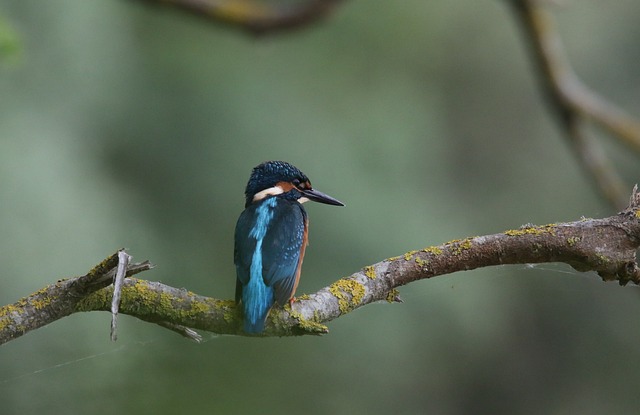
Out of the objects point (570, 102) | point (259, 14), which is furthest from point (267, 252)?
point (570, 102)

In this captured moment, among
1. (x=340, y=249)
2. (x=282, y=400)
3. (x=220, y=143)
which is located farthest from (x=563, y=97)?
(x=282, y=400)

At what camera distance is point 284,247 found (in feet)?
8.52

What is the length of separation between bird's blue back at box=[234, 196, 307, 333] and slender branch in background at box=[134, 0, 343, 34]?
1254 mm

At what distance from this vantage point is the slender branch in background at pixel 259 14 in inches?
151

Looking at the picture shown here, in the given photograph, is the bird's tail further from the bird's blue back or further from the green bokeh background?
the green bokeh background

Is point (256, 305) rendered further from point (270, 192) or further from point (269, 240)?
point (270, 192)

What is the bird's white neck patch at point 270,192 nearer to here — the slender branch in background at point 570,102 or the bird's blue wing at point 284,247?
the bird's blue wing at point 284,247

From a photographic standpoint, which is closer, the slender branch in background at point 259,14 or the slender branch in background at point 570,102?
the slender branch in background at point 259,14

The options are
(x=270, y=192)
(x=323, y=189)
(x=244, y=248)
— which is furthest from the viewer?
(x=323, y=189)

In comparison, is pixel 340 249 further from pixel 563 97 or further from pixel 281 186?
pixel 281 186

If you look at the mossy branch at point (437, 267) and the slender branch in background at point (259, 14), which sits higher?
the slender branch in background at point (259, 14)

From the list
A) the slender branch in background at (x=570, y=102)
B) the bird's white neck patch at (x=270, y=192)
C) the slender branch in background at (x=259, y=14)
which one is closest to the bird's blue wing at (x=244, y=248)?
the bird's white neck patch at (x=270, y=192)

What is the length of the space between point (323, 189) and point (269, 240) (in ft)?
7.84

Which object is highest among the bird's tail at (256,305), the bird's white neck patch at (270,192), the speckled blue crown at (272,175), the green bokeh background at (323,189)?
the green bokeh background at (323,189)
